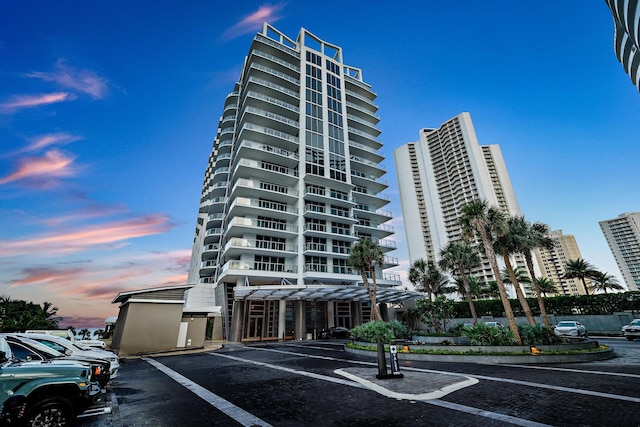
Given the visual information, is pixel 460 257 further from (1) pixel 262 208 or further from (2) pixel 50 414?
(2) pixel 50 414

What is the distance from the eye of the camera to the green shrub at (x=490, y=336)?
1528cm

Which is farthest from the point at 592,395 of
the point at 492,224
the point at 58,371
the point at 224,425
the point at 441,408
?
the point at 492,224

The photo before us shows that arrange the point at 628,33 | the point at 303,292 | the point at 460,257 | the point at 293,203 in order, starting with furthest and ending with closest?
1. the point at 293,203
2. the point at 460,257
3. the point at 303,292
4. the point at 628,33

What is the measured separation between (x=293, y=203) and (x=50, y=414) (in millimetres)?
37208

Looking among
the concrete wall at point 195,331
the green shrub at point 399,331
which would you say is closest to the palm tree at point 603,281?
the green shrub at point 399,331

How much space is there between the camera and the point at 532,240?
2505 centimetres

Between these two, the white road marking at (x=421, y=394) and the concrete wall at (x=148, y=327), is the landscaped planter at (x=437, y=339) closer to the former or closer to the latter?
the white road marking at (x=421, y=394)

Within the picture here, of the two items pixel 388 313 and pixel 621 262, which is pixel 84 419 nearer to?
pixel 388 313

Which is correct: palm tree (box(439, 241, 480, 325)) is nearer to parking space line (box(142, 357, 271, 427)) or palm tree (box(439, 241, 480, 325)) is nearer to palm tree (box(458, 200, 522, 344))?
palm tree (box(458, 200, 522, 344))

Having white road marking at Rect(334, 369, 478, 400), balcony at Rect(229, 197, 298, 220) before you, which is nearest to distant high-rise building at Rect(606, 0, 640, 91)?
white road marking at Rect(334, 369, 478, 400)

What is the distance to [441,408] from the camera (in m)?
6.34

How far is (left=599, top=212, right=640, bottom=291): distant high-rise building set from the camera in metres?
142

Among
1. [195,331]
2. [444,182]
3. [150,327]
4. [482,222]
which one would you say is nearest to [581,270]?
[482,222]

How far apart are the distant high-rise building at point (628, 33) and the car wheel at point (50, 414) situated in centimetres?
1692
